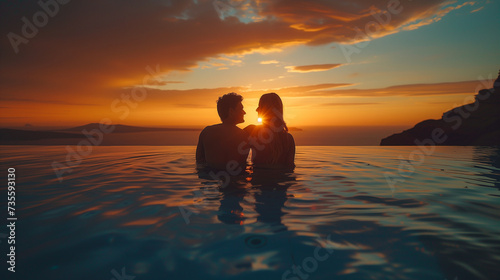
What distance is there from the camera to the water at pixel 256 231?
1.97m

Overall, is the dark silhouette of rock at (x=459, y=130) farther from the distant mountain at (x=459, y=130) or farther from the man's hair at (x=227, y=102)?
the man's hair at (x=227, y=102)

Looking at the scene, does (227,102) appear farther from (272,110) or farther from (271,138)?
(271,138)

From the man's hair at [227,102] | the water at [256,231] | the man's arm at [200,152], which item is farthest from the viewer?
the man's arm at [200,152]

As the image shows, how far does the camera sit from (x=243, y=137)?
569cm

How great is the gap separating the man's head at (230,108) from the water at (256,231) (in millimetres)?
1703

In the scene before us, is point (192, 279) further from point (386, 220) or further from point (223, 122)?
point (223, 122)

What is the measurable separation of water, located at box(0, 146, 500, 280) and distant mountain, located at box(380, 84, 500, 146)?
55.8ft

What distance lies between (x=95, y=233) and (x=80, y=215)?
2.46 feet

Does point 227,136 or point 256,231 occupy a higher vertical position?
point 227,136

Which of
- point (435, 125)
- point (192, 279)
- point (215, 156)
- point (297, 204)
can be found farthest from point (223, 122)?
point (435, 125)

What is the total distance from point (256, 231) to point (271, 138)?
3.24 metres

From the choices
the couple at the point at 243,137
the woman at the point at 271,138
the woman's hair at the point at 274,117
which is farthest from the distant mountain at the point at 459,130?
the woman's hair at the point at 274,117

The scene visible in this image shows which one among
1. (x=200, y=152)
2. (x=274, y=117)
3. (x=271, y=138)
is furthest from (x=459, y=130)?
(x=200, y=152)

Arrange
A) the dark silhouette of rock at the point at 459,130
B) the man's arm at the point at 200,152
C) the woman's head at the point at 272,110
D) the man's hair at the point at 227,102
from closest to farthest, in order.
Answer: the woman's head at the point at 272,110
the man's hair at the point at 227,102
the man's arm at the point at 200,152
the dark silhouette of rock at the point at 459,130
